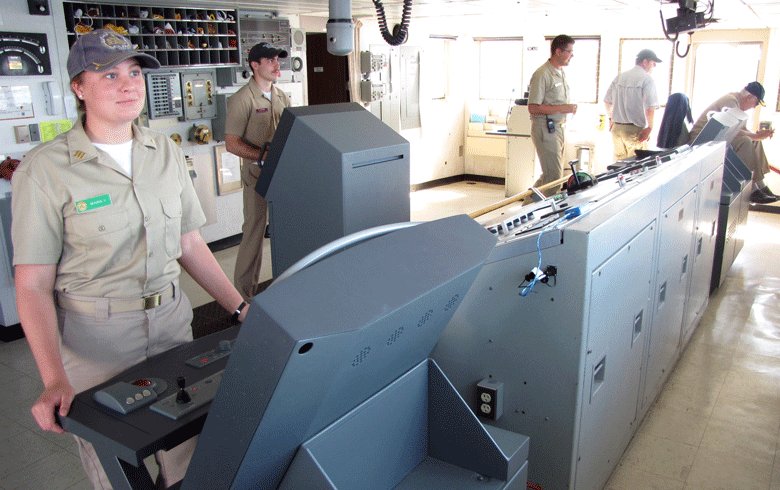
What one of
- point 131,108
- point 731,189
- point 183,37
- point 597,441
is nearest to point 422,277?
point 131,108

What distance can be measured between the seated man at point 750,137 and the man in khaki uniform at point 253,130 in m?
3.74

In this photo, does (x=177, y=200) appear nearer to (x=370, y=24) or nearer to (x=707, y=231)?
(x=707, y=231)

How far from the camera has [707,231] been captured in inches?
160

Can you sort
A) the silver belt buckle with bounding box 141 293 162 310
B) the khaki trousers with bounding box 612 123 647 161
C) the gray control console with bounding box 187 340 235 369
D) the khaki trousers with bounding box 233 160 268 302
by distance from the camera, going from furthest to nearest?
the khaki trousers with bounding box 612 123 647 161
the khaki trousers with bounding box 233 160 268 302
the silver belt buckle with bounding box 141 293 162 310
the gray control console with bounding box 187 340 235 369

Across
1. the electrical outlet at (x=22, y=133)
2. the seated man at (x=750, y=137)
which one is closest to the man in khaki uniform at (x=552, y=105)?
the seated man at (x=750, y=137)

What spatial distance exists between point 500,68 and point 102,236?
866 cm

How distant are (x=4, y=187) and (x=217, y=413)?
3.92 m

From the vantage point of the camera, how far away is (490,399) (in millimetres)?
2242

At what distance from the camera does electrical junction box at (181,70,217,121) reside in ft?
18.3

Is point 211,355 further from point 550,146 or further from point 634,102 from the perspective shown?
point 634,102

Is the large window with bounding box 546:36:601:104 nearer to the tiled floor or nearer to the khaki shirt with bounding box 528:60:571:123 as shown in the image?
the khaki shirt with bounding box 528:60:571:123

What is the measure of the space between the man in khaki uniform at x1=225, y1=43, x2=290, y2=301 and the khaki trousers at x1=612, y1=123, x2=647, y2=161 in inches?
167

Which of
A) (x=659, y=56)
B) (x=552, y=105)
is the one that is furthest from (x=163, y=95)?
(x=659, y=56)

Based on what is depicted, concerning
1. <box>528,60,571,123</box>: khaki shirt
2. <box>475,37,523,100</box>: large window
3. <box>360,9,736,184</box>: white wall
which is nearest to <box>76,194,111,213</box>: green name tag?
<box>528,60,571,123</box>: khaki shirt
